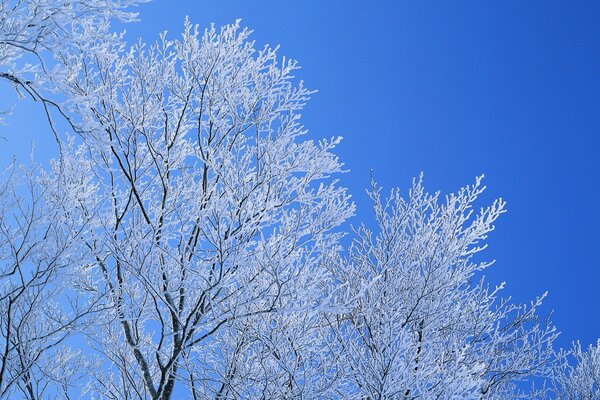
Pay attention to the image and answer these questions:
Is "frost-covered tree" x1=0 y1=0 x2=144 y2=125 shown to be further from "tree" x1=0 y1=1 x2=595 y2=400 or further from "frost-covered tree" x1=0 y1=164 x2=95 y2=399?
"frost-covered tree" x1=0 y1=164 x2=95 y2=399

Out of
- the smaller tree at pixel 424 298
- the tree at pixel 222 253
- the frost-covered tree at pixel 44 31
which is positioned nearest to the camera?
the frost-covered tree at pixel 44 31

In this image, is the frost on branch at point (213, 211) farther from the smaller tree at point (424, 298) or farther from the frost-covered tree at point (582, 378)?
the frost-covered tree at point (582, 378)

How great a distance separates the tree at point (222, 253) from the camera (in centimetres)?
496

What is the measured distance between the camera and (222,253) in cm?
512

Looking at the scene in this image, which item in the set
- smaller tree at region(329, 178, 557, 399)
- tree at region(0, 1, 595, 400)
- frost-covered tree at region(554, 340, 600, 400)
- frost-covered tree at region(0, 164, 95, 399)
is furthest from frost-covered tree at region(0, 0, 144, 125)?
frost-covered tree at region(554, 340, 600, 400)

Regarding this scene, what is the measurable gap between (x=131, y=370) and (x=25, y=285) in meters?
3.65

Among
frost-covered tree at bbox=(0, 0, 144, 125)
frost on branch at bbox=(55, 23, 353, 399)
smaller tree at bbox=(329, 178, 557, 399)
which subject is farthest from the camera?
smaller tree at bbox=(329, 178, 557, 399)

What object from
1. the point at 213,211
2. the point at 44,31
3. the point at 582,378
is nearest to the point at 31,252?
the point at 213,211

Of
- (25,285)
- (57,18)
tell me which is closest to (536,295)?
(25,285)

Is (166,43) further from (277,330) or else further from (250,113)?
(277,330)

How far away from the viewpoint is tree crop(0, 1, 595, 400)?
4.96 meters

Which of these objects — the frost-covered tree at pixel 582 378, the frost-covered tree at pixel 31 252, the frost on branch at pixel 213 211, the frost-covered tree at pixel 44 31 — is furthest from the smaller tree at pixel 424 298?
the frost-covered tree at pixel 582 378

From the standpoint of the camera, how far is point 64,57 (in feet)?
21.9

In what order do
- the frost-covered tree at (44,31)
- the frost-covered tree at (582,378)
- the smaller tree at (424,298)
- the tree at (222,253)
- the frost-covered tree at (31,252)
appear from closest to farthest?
the frost-covered tree at (44,31)
the frost-covered tree at (31,252)
the tree at (222,253)
the smaller tree at (424,298)
the frost-covered tree at (582,378)
